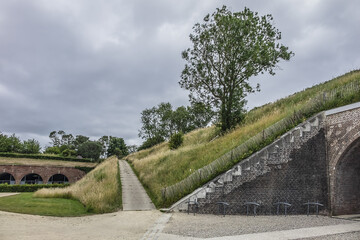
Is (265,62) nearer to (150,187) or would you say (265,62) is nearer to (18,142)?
(150,187)

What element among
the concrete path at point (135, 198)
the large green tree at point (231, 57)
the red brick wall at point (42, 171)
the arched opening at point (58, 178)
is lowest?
the arched opening at point (58, 178)

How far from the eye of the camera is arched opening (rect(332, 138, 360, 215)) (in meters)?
10.7

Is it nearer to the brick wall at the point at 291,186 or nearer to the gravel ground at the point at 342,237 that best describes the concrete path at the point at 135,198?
the brick wall at the point at 291,186

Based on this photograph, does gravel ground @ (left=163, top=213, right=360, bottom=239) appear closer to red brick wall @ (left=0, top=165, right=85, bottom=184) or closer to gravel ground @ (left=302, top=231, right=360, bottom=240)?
gravel ground @ (left=302, top=231, right=360, bottom=240)

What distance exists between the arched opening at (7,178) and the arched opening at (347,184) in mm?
40394

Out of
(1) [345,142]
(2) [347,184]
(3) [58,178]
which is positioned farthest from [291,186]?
(3) [58,178]

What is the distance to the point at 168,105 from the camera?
57906 mm

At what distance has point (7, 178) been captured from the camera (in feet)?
123

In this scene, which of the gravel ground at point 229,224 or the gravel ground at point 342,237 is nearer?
the gravel ground at point 342,237

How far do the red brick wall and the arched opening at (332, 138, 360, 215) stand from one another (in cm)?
3797

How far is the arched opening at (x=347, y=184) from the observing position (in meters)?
10.7

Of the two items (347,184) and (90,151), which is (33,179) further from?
(347,184)

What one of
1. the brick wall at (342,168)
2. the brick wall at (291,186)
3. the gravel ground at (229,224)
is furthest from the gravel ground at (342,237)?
the brick wall at (342,168)

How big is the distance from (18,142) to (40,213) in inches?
2066
